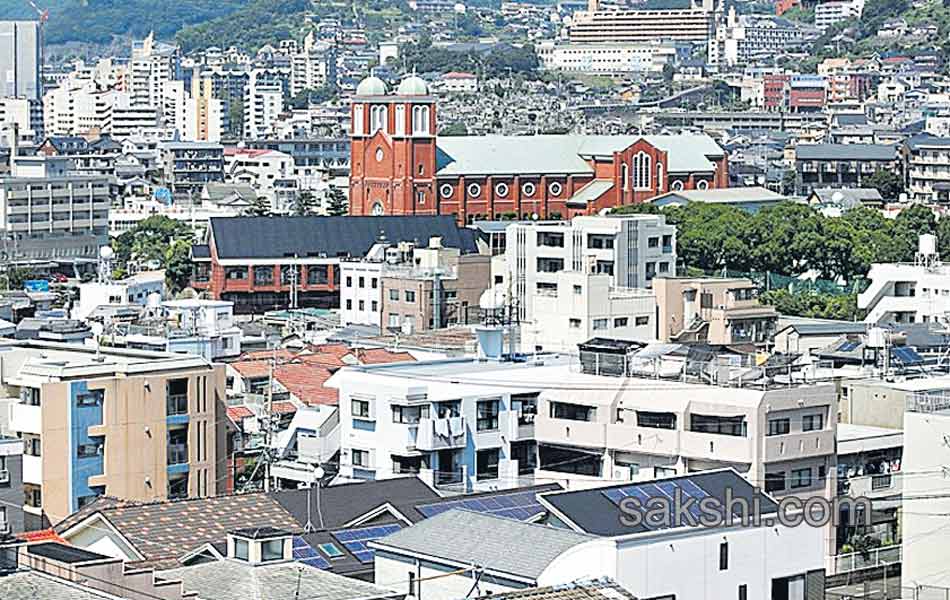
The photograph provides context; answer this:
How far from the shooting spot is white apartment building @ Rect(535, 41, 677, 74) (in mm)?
94375

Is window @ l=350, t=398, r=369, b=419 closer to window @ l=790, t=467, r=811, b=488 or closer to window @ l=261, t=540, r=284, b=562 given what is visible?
window @ l=790, t=467, r=811, b=488

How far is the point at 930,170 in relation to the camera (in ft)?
154

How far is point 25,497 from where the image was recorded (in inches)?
518

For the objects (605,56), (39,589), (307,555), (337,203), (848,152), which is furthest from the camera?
(605,56)

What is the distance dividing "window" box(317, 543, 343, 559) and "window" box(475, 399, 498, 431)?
10.8 feet

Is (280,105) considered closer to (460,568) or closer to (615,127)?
(615,127)

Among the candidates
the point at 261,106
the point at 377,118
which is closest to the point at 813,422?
the point at 377,118

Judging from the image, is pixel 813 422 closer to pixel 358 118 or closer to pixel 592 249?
pixel 592 249

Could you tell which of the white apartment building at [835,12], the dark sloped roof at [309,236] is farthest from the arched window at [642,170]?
the white apartment building at [835,12]

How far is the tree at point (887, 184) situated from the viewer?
46.4 metres

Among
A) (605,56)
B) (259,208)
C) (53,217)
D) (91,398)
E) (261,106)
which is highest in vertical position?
(605,56)

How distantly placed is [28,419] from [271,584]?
5.30 m

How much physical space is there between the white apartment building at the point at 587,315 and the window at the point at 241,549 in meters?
10.6

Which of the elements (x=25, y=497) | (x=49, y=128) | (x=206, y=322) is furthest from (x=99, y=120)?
(x=25, y=497)
